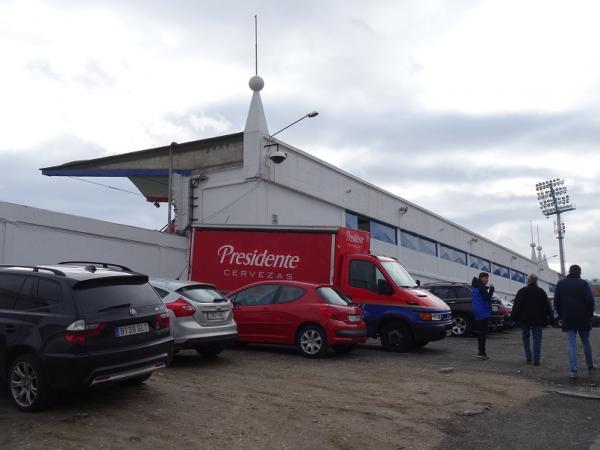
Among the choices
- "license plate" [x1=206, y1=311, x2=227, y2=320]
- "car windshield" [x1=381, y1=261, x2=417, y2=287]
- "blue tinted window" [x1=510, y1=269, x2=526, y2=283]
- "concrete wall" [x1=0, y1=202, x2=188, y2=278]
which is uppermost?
"blue tinted window" [x1=510, y1=269, x2=526, y2=283]

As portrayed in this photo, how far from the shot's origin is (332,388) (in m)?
8.21

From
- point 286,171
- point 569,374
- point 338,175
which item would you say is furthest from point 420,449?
point 338,175

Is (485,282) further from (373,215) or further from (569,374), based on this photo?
(373,215)

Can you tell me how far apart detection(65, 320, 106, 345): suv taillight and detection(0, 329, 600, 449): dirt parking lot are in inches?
32.3

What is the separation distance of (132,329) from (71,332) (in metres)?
0.74

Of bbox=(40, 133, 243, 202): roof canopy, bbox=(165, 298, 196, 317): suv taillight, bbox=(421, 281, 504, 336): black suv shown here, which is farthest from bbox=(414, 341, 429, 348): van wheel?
bbox=(40, 133, 243, 202): roof canopy

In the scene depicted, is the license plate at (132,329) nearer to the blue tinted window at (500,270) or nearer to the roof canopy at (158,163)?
the roof canopy at (158,163)

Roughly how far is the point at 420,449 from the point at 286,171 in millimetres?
17667

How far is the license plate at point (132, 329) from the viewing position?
6.55 meters

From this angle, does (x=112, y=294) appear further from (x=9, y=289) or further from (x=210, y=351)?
(x=210, y=351)

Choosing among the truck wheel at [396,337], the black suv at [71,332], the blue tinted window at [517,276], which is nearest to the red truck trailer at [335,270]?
the truck wheel at [396,337]

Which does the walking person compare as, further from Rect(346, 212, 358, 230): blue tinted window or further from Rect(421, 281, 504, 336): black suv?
Rect(346, 212, 358, 230): blue tinted window

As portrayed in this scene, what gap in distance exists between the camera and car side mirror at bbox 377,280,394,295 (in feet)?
42.9

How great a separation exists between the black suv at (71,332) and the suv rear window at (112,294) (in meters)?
0.01
